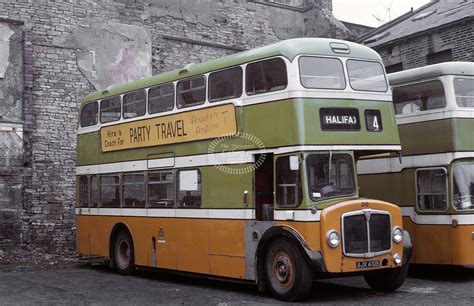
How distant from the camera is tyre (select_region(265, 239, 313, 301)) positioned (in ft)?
31.0

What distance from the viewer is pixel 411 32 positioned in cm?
1978

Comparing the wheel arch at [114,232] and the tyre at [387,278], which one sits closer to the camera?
the tyre at [387,278]

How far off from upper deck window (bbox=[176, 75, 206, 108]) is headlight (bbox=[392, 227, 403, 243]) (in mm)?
3945

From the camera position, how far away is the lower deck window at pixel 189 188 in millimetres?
11727

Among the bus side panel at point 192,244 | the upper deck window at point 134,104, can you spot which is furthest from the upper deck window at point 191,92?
the bus side panel at point 192,244

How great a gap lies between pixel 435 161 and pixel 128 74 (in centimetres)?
970

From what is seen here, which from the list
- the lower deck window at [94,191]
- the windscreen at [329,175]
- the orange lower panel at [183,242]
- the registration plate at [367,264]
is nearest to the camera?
the registration plate at [367,264]

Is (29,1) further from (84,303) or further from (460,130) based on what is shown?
(460,130)

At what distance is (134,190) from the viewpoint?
530 inches

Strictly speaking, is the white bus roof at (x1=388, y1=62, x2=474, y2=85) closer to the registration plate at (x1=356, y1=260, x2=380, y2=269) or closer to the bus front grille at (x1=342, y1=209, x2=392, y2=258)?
the bus front grille at (x1=342, y1=209, x2=392, y2=258)

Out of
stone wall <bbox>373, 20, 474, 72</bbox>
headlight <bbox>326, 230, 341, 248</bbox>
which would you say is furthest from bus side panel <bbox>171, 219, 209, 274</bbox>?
stone wall <bbox>373, 20, 474, 72</bbox>

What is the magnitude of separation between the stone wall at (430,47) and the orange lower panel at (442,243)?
7.46 m

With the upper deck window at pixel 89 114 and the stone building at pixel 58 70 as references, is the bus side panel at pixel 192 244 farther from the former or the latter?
the stone building at pixel 58 70

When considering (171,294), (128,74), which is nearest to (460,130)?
(171,294)
